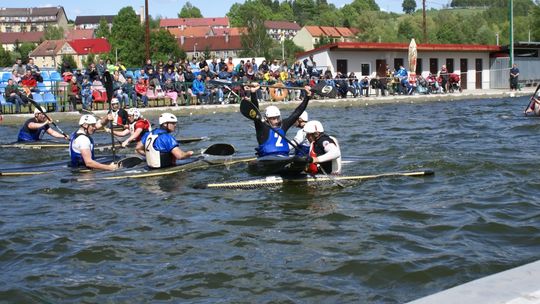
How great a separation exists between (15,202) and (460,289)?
28.3 ft

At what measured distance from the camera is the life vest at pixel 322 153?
428 inches

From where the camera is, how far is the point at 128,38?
325ft

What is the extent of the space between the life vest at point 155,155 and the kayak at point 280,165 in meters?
1.53

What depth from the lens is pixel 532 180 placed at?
38.3 feet

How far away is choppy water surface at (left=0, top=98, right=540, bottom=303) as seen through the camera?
22.4 feet

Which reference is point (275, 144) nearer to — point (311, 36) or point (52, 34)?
point (311, 36)

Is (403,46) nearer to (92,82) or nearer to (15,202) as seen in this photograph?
(92,82)

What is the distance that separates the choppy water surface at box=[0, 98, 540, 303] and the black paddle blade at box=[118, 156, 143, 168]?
74 cm

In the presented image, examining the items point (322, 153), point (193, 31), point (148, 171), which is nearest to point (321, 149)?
point (322, 153)

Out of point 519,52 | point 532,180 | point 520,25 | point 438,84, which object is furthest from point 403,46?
Answer: point 520,25

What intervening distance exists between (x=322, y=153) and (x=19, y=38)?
543 ft

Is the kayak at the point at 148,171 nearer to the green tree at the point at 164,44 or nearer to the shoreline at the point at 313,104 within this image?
the shoreline at the point at 313,104

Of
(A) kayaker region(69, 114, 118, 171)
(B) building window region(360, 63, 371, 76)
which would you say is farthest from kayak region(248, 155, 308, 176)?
(B) building window region(360, 63, 371, 76)

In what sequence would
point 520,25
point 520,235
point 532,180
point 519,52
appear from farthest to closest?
1. point 520,25
2. point 519,52
3. point 532,180
4. point 520,235
